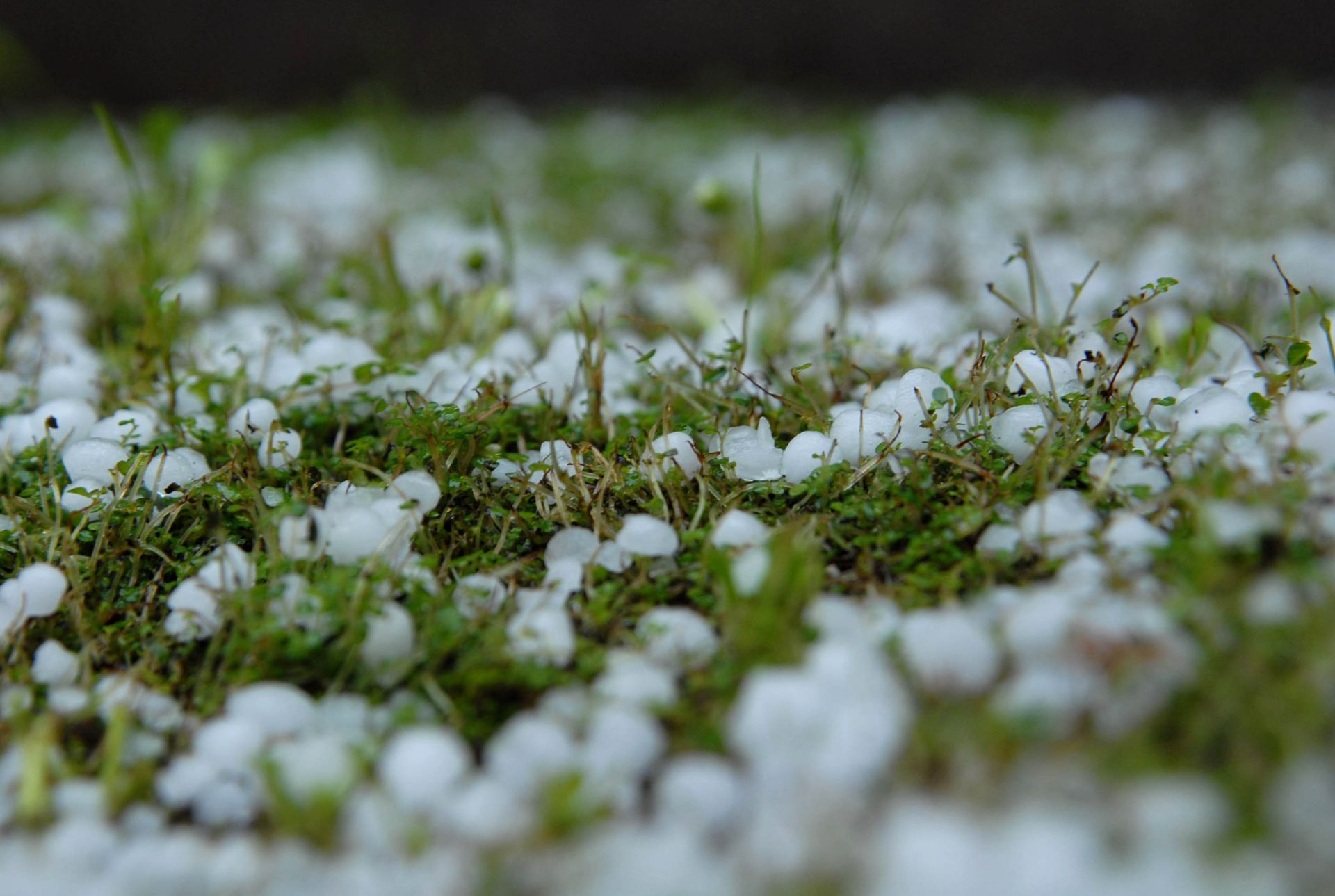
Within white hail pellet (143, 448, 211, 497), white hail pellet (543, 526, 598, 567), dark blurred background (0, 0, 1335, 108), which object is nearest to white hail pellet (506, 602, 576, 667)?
white hail pellet (543, 526, 598, 567)

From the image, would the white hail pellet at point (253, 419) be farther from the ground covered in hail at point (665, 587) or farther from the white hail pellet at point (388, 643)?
the white hail pellet at point (388, 643)

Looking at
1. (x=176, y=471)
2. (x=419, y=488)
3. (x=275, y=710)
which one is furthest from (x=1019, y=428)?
(x=176, y=471)

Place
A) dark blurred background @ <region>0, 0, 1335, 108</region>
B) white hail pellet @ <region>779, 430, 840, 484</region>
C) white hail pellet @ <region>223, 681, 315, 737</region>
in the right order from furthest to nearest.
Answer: dark blurred background @ <region>0, 0, 1335, 108</region> < white hail pellet @ <region>779, 430, 840, 484</region> < white hail pellet @ <region>223, 681, 315, 737</region>

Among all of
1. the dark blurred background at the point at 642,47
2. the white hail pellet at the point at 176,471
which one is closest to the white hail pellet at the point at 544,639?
the white hail pellet at the point at 176,471

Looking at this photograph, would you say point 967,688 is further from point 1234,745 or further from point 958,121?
point 958,121

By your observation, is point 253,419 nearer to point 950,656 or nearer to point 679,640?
point 679,640

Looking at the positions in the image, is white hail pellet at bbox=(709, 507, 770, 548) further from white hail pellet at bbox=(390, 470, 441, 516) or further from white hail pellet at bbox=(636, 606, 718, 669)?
white hail pellet at bbox=(390, 470, 441, 516)

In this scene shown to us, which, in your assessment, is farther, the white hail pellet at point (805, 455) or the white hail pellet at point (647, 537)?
the white hail pellet at point (805, 455)

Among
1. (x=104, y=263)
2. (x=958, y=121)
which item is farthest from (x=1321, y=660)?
(x=958, y=121)
